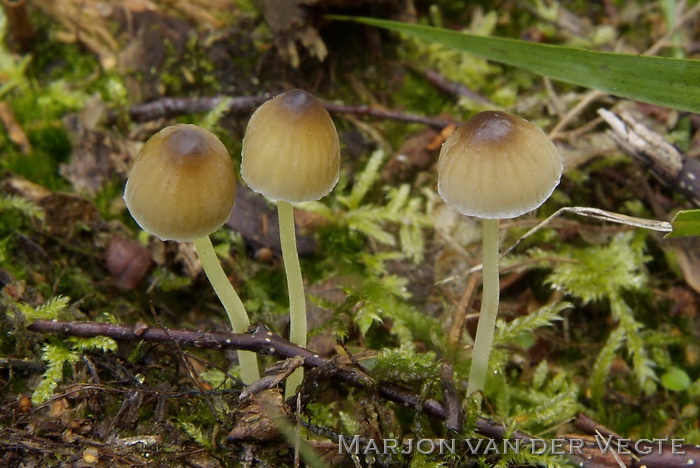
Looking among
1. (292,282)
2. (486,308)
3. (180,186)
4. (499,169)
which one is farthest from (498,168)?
(180,186)

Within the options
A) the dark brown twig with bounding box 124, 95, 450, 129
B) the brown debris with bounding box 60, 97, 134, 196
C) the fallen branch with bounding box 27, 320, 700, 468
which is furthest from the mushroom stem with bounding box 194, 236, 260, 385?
the dark brown twig with bounding box 124, 95, 450, 129

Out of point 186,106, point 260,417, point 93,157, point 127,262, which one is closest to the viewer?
point 260,417

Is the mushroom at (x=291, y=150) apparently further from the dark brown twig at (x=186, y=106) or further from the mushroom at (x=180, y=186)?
the dark brown twig at (x=186, y=106)

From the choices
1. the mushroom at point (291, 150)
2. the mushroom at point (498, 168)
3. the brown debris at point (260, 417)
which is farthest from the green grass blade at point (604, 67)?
the brown debris at point (260, 417)

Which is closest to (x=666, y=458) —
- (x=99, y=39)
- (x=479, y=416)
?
(x=479, y=416)

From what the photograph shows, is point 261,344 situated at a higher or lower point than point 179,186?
lower

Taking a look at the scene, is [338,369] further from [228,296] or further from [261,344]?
[228,296]
